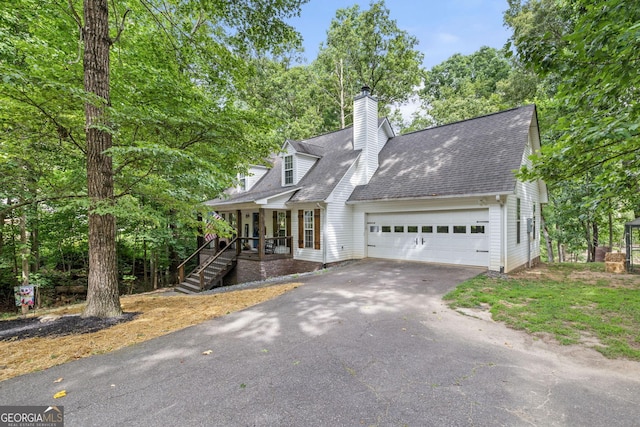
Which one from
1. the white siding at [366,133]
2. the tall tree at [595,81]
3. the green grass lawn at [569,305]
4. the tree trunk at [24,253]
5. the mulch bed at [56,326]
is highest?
the white siding at [366,133]

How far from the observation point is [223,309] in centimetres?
596

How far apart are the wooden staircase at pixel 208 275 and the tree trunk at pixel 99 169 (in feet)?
20.5

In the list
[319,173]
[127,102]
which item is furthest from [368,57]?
[127,102]

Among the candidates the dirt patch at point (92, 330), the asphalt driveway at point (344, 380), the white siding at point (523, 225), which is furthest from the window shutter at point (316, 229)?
the asphalt driveway at point (344, 380)

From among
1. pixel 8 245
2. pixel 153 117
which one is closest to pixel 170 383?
pixel 153 117

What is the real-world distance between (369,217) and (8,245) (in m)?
15.1

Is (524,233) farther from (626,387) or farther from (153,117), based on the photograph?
(153,117)

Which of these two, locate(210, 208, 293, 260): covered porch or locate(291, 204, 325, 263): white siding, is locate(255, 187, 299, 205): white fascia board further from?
locate(291, 204, 325, 263): white siding

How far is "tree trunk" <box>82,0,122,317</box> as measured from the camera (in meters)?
5.18

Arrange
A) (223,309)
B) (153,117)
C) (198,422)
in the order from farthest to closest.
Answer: (223,309)
(153,117)
(198,422)

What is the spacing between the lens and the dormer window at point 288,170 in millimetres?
14289

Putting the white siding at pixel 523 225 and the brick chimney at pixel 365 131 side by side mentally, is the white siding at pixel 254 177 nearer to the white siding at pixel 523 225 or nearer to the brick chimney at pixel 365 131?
the brick chimney at pixel 365 131

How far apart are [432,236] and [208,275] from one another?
9665mm

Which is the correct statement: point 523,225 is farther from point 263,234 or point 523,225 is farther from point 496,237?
point 263,234
